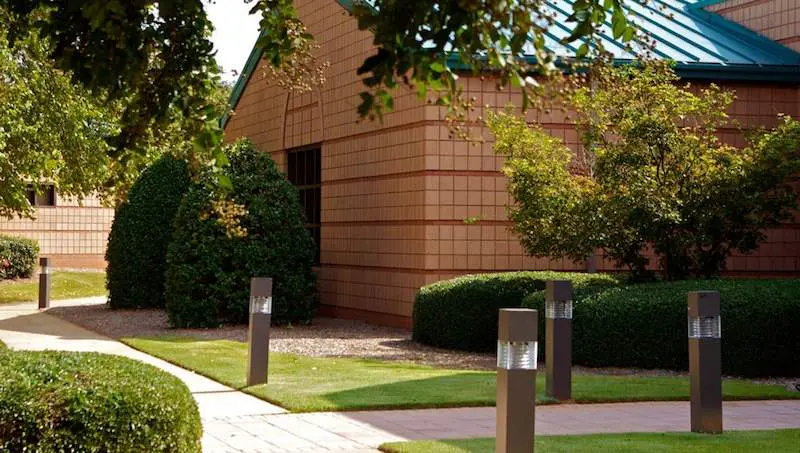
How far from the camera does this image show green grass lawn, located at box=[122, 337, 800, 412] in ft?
38.0

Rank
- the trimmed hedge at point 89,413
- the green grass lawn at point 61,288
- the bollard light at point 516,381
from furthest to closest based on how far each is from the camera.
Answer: the green grass lawn at point 61,288 → the bollard light at point 516,381 → the trimmed hedge at point 89,413

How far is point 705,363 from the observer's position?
33.1 ft

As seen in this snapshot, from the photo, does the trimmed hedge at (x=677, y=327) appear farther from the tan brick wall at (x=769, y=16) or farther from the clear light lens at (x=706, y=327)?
the tan brick wall at (x=769, y=16)

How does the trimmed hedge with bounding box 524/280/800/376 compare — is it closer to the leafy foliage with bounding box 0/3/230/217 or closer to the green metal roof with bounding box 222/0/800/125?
the green metal roof with bounding box 222/0/800/125

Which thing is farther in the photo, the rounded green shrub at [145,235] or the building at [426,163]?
the rounded green shrub at [145,235]

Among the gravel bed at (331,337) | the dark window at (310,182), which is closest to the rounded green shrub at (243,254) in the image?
the gravel bed at (331,337)

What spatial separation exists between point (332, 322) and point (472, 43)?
57.5 feet

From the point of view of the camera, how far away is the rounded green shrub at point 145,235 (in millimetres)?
24438

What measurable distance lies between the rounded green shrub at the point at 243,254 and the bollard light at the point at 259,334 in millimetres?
7290

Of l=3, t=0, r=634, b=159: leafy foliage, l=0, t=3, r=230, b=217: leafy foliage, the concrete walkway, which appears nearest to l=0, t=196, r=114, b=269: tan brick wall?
l=0, t=3, r=230, b=217: leafy foliage

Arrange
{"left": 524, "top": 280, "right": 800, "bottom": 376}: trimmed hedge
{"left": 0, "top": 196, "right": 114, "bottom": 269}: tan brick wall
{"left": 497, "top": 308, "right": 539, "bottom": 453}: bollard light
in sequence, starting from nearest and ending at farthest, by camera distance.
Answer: {"left": 497, "top": 308, "right": 539, "bottom": 453}: bollard light → {"left": 524, "top": 280, "right": 800, "bottom": 376}: trimmed hedge → {"left": 0, "top": 196, "right": 114, "bottom": 269}: tan brick wall

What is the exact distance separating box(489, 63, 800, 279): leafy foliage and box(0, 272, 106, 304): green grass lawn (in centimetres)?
1664

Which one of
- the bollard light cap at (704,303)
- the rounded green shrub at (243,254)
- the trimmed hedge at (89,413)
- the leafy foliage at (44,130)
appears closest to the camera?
the trimmed hedge at (89,413)

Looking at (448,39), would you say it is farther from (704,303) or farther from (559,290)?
(559,290)
